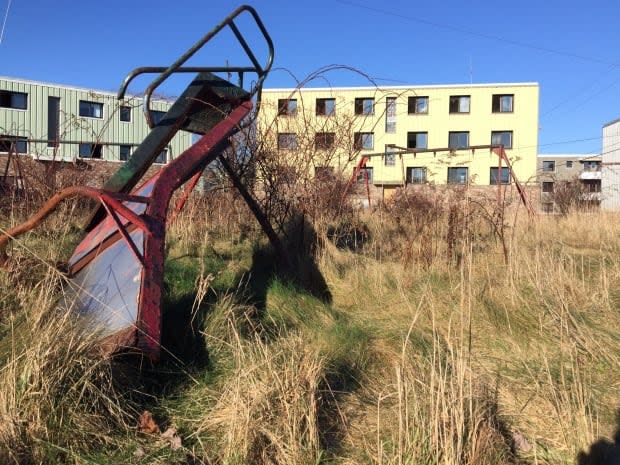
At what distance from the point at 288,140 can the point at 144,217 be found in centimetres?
389

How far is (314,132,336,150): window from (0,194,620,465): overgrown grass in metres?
2.38

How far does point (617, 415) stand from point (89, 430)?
8.64ft

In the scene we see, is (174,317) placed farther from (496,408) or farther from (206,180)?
(206,180)

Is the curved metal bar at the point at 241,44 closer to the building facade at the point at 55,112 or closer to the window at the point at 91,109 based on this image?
the building facade at the point at 55,112

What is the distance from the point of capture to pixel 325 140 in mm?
7055

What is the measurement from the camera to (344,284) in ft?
16.7

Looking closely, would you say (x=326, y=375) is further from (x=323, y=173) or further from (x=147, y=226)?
(x=323, y=173)

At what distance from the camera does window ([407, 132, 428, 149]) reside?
147 ft

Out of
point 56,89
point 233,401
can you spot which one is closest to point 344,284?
point 233,401

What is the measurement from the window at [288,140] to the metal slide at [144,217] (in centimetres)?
177

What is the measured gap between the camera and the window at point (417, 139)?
4469 cm

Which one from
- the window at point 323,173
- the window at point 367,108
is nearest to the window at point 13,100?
the window at point 323,173

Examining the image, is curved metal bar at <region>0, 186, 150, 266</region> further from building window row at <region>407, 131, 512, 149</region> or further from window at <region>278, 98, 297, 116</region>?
building window row at <region>407, 131, 512, 149</region>

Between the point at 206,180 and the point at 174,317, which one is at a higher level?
the point at 206,180
